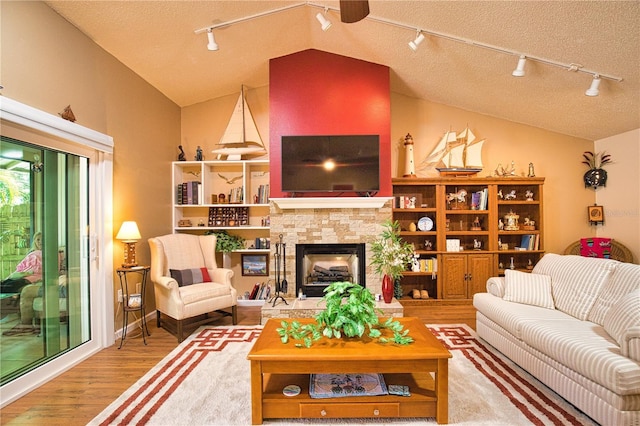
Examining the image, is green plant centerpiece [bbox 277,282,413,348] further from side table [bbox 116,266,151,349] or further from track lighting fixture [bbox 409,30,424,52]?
track lighting fixture [bbox 409,30,424,52]

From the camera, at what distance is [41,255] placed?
2.79m

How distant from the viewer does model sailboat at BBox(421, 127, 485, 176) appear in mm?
4945

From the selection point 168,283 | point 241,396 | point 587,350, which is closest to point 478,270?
point 587,350

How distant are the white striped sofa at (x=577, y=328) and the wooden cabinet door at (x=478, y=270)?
143cm

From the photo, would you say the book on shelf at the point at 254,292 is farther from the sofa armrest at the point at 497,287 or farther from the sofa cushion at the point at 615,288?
the sofa cushion at the point at 615,288

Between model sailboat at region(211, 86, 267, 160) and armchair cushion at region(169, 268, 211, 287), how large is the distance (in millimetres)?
1713

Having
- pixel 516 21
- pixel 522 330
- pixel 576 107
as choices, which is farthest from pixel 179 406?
pixel 576 107

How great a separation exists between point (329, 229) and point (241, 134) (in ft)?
5.80

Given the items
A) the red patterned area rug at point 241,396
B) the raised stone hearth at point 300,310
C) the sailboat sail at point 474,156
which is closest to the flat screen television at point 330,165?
the raised stone hearth at point 300,310

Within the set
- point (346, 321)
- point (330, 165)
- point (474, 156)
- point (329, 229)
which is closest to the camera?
point (346, 321)

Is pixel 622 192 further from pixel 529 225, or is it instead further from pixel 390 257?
pixel 390 257

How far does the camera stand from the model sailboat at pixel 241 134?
15.3 ft

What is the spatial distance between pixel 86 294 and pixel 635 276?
4.56m

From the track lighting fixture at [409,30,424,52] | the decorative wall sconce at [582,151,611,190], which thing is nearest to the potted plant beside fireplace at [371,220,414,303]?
the track lighting fixture at [409,30,424,52]
